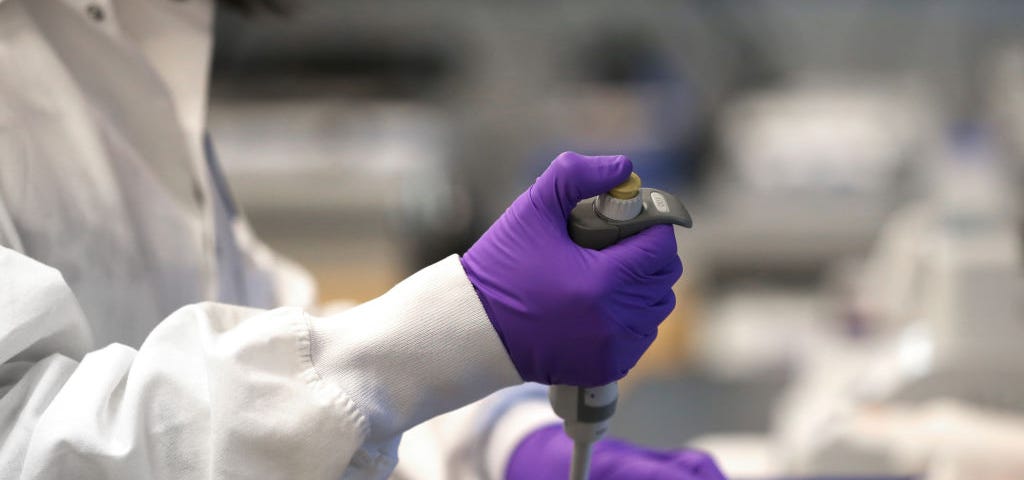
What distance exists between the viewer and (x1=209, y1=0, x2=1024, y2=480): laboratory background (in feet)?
7.04

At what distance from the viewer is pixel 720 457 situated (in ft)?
3.68

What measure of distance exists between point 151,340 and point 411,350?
6.5 inches

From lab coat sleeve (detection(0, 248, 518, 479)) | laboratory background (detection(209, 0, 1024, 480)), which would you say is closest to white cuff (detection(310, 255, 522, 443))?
lab coat sleeve (detection(0, 248, 518, 479))

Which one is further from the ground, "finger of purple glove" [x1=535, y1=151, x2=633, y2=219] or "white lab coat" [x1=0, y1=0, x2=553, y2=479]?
"finger of purple glove" [x1=535, y1=151, x2=633, y2=219]

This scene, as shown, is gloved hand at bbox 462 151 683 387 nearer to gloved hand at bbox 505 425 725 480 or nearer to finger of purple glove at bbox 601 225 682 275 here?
finger of purple glove at bbox 601 225 682 275

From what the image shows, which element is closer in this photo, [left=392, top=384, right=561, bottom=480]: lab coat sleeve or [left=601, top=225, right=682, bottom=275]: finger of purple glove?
[left=601, top=225, right=682, bottom=275]: finger of purple glove

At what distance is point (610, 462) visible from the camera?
720 mm

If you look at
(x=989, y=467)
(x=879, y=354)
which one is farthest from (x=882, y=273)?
(x=989, y=467)

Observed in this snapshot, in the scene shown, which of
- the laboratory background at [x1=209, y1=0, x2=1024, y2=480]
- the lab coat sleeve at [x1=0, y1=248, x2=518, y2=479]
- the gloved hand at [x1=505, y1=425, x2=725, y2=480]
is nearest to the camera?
the lab coat sleeve at [x1=0, y1=248, x2=518, y2=479]

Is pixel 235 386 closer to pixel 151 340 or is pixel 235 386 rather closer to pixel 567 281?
pixel 151 340

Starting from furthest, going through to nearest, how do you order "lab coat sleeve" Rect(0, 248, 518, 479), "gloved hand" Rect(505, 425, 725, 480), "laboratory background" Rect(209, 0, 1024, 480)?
1. "laboratory background" Rect(209, 0, 1024, 480)
2. "gloved hand" Rect(505, 425, 725, 480)
3. "lab coat sleeve" Rect(0, 248, 518, 479)

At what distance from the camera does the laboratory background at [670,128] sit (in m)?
2.14

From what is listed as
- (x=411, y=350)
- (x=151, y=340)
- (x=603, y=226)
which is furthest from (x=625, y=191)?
(x=151, y=340)

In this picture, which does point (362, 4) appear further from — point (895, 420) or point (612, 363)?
point (612, 363)
